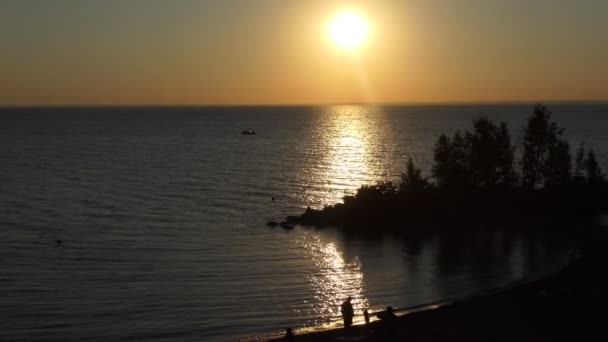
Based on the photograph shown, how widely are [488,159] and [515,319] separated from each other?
44.9 metres

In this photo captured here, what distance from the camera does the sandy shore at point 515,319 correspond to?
109 feet

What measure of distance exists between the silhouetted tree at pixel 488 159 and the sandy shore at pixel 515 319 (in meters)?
35.5

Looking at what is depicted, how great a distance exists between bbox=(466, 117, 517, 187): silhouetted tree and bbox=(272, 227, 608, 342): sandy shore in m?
35.5

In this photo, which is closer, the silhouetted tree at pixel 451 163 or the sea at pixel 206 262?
the sea at pixel 206 262

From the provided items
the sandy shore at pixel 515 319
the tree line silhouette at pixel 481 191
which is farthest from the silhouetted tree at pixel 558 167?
the sandy shore at pixel 515 319

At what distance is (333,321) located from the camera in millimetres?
39750

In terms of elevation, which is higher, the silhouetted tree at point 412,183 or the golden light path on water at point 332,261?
the silhouetted tree at point 412,183

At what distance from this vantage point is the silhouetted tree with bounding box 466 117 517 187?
79125 millimetres

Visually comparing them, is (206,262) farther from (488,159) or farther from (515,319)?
(488,159)

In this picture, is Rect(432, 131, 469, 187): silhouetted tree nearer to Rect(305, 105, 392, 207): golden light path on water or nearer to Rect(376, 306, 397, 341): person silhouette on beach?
Rect(305, 105, 392, 207): golden light path on water

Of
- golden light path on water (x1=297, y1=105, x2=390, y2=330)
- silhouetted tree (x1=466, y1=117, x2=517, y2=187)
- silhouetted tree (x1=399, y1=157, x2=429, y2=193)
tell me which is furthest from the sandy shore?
silhouetted tree (x1=466, y1=117, x2=517, y2=187)

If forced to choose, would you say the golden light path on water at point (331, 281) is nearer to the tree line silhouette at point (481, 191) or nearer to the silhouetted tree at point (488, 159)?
the tree line silhouette at point (481, 191)

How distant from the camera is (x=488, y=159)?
79.2m

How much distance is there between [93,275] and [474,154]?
150 ft
